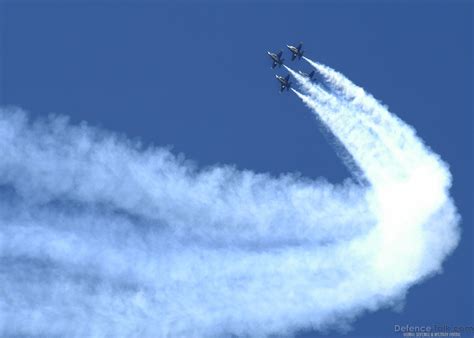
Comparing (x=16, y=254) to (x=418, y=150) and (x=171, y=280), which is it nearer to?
(x=171, y=280)

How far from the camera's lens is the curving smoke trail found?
8462 cm

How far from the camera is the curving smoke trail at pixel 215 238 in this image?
84.6 meters

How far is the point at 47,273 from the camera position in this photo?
276ft

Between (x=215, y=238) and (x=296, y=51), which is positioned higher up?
(x=296, y=51)

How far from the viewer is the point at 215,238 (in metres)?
89.4

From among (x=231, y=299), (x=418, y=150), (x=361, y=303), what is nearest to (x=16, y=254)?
(x=231, y=299)

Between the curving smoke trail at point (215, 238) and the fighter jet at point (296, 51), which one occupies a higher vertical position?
the fighter jet at point (296, 51)

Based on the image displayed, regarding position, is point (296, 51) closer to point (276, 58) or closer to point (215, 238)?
point (276, 58)

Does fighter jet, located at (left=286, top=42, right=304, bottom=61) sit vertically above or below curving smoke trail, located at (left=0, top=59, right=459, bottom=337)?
above

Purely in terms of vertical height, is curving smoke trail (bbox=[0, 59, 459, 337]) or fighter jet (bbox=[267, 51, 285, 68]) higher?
fighter jet (bbox=[267, 51, 285, 68])

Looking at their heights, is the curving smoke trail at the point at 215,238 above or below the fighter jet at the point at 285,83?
below

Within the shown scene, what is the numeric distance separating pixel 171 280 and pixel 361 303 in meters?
14.6

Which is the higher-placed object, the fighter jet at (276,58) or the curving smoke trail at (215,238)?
the fighter jet at (276,58)

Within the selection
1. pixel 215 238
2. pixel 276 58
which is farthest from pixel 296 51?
pixel 215 238
